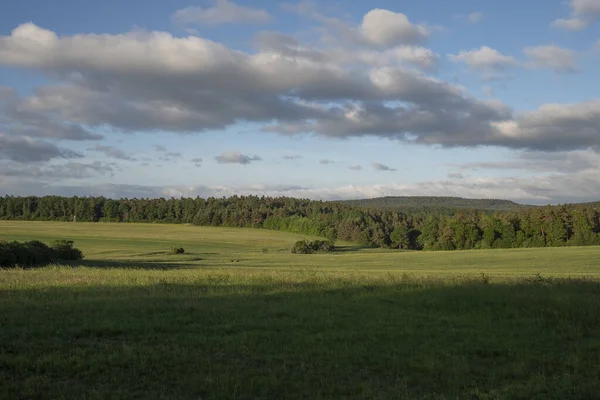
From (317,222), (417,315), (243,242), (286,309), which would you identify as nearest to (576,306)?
(417,315)

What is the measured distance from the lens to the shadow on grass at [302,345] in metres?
8.45

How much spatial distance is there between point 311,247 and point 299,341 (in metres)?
79.0

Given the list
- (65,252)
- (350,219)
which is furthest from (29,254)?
(350,219)

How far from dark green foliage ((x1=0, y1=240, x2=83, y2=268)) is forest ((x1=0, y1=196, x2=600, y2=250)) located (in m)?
74.3

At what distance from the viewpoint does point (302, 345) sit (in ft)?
37.4

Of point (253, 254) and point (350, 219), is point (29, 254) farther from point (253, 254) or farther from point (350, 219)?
point (350, 219)

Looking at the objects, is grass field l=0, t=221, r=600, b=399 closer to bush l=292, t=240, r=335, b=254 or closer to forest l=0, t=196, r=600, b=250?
bush l=292, t=240, r=335, b=254

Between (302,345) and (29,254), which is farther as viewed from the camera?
(29,254)

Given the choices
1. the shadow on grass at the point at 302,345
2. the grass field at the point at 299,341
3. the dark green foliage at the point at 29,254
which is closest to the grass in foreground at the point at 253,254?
the dark green foliage at the point at 29,254

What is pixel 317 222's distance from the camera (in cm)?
13975

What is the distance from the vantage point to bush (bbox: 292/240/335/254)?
88000 millimetres

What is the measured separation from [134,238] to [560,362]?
97365 millimetres

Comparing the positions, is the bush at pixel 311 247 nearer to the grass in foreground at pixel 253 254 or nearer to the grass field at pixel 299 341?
the grass in foreground at pixel 253 254

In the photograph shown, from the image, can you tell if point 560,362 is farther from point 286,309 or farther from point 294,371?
point 286,309
